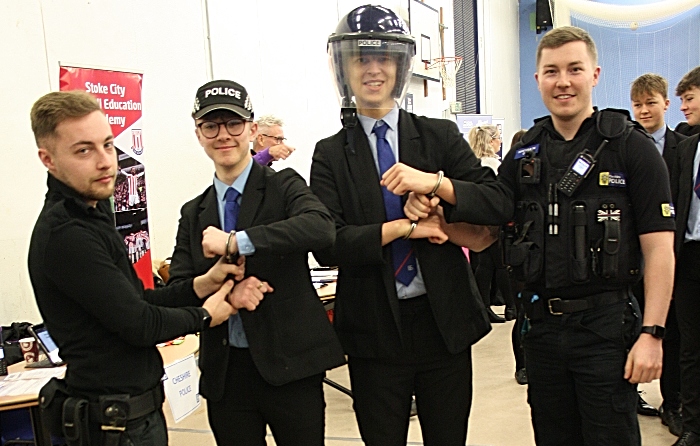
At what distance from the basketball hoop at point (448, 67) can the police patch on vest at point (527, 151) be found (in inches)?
283

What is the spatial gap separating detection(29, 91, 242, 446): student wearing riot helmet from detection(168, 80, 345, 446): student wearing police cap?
113 millimetres

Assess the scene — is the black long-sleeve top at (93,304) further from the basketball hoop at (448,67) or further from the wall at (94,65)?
the basketball hoop at (448,67)

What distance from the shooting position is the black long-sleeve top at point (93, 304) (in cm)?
151

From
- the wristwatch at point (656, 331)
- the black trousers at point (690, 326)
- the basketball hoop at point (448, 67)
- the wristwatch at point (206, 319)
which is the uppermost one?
the basketball hoop at point (448, 67)

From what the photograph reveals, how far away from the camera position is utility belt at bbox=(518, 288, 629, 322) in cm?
187

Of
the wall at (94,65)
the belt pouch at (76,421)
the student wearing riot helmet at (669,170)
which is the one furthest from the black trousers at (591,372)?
the wall at (94,65)

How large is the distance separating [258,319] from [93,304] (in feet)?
1.47

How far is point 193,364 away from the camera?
7.95 ft

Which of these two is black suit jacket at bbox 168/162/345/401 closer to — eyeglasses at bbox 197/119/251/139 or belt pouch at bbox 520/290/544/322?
eyeglasses at bbox 197/119/251/139

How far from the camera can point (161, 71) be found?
432 cm

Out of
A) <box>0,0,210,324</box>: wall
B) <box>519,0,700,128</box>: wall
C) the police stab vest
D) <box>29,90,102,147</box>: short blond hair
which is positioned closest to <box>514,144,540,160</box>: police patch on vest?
the police stab vest

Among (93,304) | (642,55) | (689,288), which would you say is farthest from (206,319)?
(642,55)

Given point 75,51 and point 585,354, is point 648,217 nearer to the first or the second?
point 585,354

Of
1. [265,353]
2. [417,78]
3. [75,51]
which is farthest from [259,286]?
[417,78]
